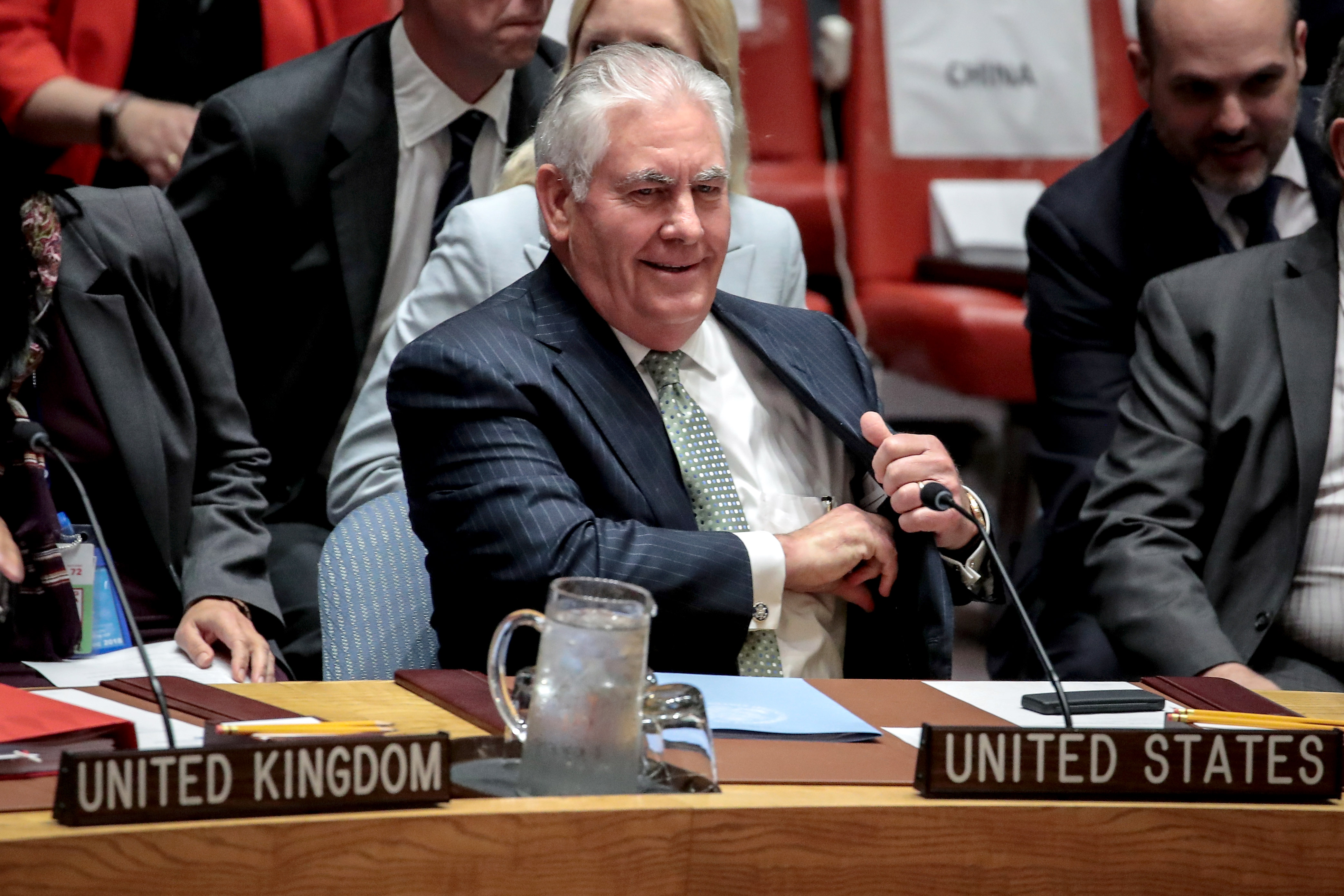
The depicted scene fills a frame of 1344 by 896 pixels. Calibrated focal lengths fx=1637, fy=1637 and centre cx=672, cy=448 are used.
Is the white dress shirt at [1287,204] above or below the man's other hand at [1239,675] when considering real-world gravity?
above

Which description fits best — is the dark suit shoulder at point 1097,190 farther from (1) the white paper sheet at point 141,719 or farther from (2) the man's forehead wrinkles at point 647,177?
(1) the white paper sheet at point 141,719

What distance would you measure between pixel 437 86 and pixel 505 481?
4.07ft

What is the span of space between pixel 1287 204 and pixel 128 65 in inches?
81.5

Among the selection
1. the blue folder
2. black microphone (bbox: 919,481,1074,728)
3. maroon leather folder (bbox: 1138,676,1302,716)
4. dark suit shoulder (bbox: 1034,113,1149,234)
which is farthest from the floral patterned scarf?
dark suit shoulder (bbox: 1034,113,1149,234)

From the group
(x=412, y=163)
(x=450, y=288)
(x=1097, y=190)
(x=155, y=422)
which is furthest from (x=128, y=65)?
(x=1097, y=190)

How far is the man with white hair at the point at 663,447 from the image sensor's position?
5.51ft

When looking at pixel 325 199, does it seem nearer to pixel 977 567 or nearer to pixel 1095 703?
pixel 977 567

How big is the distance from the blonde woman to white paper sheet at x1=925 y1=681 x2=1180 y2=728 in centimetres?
88

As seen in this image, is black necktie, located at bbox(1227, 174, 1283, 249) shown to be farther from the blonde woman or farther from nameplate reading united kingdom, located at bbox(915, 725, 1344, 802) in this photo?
nameplate reading united kingdom, located at bbox(915, 725, 1344, 802)

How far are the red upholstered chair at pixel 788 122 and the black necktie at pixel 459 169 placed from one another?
134 cm

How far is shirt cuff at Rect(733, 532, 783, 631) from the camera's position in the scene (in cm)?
172

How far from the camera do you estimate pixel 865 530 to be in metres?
1.78

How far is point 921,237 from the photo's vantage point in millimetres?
4094

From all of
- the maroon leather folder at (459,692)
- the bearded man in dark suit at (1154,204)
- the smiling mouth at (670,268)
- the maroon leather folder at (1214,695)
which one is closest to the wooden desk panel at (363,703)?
the maroon leather folder at (459,692)
